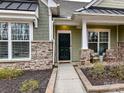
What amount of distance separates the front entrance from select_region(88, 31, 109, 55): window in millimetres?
1932

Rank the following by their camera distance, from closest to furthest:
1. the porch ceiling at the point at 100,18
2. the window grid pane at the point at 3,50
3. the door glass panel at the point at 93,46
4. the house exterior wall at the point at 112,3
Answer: the window grid pane at the point at 3,50, the porch ceiling at the point at 100,18, the house exterior wall at the point at 112,3, the door glass panel at the point at 93,46

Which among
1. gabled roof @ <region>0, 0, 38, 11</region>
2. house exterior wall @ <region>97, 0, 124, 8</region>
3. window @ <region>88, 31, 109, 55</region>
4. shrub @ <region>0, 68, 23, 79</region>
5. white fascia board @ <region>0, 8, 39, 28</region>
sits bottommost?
shrub @ <region>0, 68, 23, 79</region>

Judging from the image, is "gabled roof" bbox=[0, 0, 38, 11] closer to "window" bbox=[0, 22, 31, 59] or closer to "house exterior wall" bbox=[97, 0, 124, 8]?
"window" bbox=[0, 22, 31, 59]

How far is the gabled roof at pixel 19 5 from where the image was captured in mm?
11219

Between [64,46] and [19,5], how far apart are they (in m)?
5.32

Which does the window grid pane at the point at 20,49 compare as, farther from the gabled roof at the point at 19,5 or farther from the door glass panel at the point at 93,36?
the door glass panel at the point at 93,36

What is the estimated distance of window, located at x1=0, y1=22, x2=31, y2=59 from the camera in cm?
1113

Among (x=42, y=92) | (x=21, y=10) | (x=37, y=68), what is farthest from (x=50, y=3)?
(x=42, y=92)

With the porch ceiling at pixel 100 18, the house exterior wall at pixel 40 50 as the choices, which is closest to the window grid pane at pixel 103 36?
the porch ceiling at pixel 100 18

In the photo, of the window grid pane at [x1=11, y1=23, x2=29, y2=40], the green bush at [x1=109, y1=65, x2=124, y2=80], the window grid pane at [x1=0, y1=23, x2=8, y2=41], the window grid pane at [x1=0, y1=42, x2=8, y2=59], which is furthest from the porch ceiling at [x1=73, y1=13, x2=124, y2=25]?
the window grid pane at [x1=0, y1=42, x2=8, y2=59]

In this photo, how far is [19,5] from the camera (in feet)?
39.4

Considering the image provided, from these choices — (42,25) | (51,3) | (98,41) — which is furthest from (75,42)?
(51,3)

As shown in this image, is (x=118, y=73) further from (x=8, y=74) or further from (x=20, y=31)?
(x=20, y=31)

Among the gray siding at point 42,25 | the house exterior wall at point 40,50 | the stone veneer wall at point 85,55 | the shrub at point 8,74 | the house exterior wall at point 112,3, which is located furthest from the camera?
the house exterior wall at point 112,3
